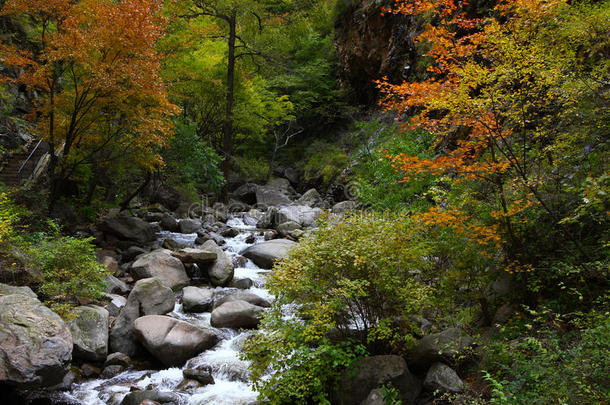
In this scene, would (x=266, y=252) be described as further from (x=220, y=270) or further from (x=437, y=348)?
(x=437, y=348)

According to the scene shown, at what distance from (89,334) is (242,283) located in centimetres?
378

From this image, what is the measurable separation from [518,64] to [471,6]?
9.13 m

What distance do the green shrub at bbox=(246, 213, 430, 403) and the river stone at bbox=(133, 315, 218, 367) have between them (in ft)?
6.33

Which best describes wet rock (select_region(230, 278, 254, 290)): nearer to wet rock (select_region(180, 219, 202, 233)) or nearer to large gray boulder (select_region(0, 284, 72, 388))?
large gray boulder (select_region(0, 284, 72, 388))

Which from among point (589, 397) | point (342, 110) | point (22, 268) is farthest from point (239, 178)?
point (589, 397)

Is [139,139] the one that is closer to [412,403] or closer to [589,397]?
[412,403]

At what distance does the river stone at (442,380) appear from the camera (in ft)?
13.0

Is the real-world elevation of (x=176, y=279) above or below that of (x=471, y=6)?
below

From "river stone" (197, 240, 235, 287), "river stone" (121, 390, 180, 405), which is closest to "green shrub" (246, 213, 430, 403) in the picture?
"river stone" (121, 390, 180, 405)

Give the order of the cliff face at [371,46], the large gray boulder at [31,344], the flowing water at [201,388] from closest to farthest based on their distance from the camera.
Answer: the large gray boulder at [31,344], the flowing water at [201,388], the cliff face at [371,46]

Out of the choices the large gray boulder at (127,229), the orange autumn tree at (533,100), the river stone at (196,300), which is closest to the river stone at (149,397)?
the river stone at (196,300)

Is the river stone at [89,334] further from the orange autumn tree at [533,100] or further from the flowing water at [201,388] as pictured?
the orange autumn tree at [533,100]

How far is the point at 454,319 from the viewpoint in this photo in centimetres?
462

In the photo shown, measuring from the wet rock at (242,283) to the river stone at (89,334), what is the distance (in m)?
3.38
